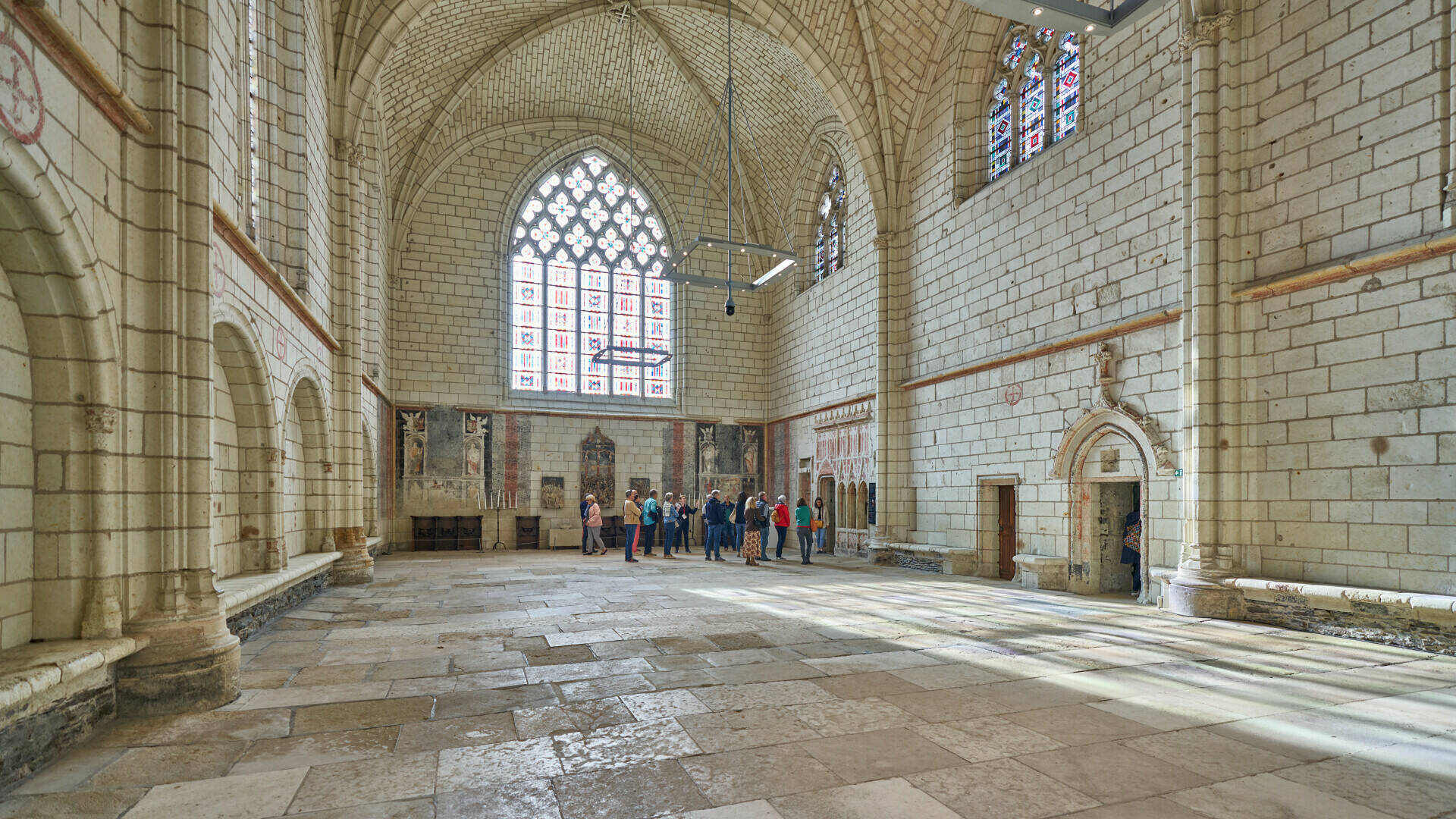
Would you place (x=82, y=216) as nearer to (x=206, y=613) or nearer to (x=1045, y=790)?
(x=206, y=613)

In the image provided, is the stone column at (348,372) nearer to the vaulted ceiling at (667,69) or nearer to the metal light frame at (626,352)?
the vaulted ceiling at (667,69)

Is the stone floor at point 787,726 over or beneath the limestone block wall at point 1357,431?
beneath

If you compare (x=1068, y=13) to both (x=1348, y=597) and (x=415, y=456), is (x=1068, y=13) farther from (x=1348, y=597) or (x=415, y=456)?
(x=415, y=456)

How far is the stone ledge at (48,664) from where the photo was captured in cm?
328

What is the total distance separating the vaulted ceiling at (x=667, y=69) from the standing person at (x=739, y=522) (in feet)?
19.4

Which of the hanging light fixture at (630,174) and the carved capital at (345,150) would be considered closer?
the carved capital at (345,150)

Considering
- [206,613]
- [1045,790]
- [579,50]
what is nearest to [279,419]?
[206,613]

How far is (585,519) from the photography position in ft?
50.5

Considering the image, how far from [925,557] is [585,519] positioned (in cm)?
674

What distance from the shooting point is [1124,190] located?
899cm

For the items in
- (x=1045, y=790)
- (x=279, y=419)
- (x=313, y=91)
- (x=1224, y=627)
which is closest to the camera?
(x=1045, y=790)

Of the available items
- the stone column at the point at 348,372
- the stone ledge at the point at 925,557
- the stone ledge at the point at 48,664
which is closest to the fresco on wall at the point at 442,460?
the stone column at the point at 348,372

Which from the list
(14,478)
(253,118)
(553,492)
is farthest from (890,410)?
(14,478)

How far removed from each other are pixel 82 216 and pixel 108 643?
2.20 metres
